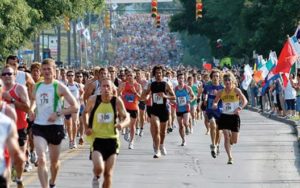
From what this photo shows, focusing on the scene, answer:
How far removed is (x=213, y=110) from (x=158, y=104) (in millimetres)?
1150

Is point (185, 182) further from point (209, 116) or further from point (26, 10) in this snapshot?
point (26, 10)

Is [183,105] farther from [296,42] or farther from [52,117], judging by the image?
[52,117]

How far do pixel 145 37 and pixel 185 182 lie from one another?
161m

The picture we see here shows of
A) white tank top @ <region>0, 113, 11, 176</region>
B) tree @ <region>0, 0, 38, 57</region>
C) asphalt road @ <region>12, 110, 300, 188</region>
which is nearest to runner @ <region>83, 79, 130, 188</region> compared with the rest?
asphalt road @ <region>12, 110, 300, 188</region>

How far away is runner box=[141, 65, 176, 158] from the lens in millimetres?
22203

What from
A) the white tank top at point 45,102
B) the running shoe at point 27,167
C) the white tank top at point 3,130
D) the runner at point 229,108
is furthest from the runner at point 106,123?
the runner at point 229,108

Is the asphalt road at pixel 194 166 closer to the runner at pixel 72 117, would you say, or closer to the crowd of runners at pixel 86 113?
the runner at pixel 72 117

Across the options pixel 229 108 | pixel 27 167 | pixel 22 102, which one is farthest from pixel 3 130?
pixel 229 108

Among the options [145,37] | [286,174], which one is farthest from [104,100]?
[145,37]

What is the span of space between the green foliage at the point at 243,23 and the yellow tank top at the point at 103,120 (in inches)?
1655

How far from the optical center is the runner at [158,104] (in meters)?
22.2

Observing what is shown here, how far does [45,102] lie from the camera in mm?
15281

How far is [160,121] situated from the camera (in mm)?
→ 22688

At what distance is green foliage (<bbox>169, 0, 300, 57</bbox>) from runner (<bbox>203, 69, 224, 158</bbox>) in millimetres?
32878
